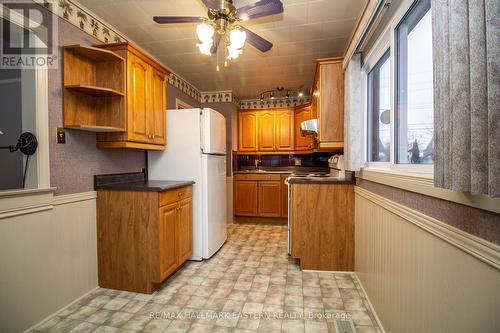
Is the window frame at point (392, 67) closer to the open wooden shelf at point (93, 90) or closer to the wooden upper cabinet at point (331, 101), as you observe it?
the wooden upper cabinet at point (331, 101)

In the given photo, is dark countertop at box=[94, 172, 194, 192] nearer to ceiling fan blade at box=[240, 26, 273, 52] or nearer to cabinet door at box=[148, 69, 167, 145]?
cabinet door at box=[148, 69, 167, 145]

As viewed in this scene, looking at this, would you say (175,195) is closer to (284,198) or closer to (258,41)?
(258,41)

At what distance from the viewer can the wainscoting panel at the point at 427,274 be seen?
695 mm

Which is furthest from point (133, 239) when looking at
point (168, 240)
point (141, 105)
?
point (141, 105)

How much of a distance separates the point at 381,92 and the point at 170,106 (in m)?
2.59

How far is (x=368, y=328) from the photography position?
5.18 feet

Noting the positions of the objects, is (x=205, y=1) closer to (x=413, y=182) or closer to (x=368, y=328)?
(x=413, y=182)

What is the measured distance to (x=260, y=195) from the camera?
4.38 metres

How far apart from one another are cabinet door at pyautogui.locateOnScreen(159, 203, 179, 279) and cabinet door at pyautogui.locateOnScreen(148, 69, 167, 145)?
0.77 meters

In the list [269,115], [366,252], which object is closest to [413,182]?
[366,252]

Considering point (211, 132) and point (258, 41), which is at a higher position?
point (258, 41)

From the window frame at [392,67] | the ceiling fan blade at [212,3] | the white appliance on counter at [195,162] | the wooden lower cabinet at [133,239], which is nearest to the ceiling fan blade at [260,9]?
the ceiling fan blade at [212,3]

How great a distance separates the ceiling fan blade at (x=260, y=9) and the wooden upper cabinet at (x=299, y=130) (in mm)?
2908

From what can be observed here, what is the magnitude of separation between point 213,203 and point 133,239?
1.01 meters
